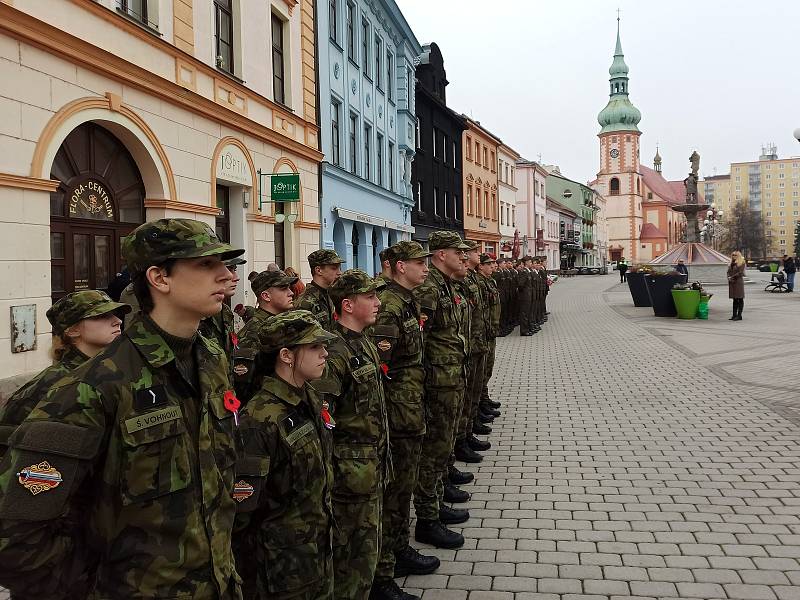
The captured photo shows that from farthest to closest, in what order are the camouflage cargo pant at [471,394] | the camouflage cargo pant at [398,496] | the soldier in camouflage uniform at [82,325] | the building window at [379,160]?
the building window at [379,160] < the camouflage cargo pant at [471,394] < the camouflage cargo pant at [398,496] < the soldier in camouflage uniform at [82,325]

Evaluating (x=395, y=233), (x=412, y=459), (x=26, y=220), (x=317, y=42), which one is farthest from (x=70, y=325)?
(x=395, y=233)

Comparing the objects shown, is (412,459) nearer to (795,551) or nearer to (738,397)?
(795,551)

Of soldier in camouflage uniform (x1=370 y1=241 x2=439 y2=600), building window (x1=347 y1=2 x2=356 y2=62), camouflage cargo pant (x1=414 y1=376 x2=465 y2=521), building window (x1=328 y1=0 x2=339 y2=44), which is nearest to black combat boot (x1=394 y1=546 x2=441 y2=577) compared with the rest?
soldier in camouflage uniform (x1=370 y1=241 x2=439 y2=600)

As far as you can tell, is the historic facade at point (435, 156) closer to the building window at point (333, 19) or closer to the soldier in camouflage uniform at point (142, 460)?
the building window at point (333, 19)

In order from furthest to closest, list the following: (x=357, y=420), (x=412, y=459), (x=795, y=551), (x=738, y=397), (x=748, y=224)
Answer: (x=748, y=224)
(x=738, y=397)
(x=795, y=551)
(x=412, y=459)
(x=357, y=420)

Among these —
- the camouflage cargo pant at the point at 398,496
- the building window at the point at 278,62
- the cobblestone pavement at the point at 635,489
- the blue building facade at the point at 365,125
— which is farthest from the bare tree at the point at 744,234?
the camouflage cargo pant at the point at 398,496

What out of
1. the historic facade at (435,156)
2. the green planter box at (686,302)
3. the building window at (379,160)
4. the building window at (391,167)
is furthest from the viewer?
the historic facade at (435,156)

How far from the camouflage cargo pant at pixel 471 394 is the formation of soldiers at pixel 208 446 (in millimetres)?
1910

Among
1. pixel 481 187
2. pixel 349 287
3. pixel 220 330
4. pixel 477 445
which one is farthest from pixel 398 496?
pixel 481 187

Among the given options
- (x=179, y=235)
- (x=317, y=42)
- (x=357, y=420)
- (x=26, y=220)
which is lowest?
(x=357, y=420)

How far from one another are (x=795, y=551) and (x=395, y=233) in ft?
77.3

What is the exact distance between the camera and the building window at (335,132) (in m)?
19.2

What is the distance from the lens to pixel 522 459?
7.24 metres

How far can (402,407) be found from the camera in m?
4.50
